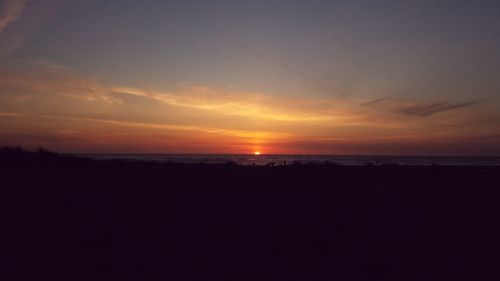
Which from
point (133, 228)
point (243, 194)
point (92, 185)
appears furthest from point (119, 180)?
point (133, 228)

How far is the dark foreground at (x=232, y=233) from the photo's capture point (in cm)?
888

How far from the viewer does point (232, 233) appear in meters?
11.1

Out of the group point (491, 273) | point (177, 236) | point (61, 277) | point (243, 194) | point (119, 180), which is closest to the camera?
point (61, 277)

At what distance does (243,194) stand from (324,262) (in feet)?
20.4

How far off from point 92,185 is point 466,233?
1218 cm

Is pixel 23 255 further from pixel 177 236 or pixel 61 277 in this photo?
pixel 177 236

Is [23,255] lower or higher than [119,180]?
lower

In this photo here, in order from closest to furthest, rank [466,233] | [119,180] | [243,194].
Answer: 1. [466,233]
2. [243,194]
3. [119,180]

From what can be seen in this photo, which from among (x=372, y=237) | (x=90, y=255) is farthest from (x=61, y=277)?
(x=372, y=237)

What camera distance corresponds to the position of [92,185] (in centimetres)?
1598

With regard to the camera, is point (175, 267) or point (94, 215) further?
point (94, 215)

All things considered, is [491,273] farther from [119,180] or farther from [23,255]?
[119,180]

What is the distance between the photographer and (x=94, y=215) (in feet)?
39.5

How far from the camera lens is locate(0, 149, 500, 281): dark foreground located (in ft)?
29.1
